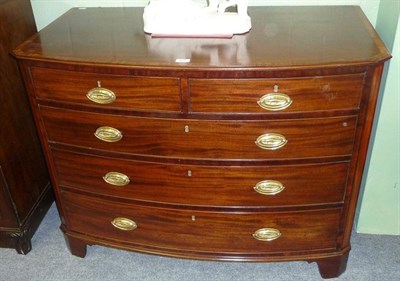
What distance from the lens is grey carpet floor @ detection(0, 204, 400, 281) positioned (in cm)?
173

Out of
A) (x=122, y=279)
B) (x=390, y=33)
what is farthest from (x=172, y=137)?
(x=390, y=33)

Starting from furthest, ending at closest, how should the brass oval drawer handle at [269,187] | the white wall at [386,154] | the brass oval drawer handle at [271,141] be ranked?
the white wall at [386,154], the brass oval drawer handle at [269,187], the brass oval drawer handle at [271,141]

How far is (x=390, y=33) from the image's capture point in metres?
1.51

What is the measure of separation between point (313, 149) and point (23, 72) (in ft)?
3.07

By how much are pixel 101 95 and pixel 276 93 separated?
52cm

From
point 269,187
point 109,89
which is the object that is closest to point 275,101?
point 269,187

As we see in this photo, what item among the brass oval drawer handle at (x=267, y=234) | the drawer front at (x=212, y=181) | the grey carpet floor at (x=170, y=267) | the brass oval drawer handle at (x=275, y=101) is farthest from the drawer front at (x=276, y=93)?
the grey carpet floor at (x=170, y=267)

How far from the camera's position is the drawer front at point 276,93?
1.23 meters

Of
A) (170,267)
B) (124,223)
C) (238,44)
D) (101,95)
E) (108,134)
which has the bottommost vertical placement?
(170,267)

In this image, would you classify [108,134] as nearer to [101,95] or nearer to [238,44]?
[101,95]

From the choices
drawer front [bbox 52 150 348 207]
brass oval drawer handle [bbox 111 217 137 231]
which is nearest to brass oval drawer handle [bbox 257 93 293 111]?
drawer front [bbox 52 150 348 207]

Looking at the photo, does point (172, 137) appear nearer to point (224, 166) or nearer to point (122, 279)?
point (224, 166)

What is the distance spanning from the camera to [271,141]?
1.32m

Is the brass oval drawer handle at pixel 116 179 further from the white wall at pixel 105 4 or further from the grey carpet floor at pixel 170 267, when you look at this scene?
the white wall at pixel 105 4
